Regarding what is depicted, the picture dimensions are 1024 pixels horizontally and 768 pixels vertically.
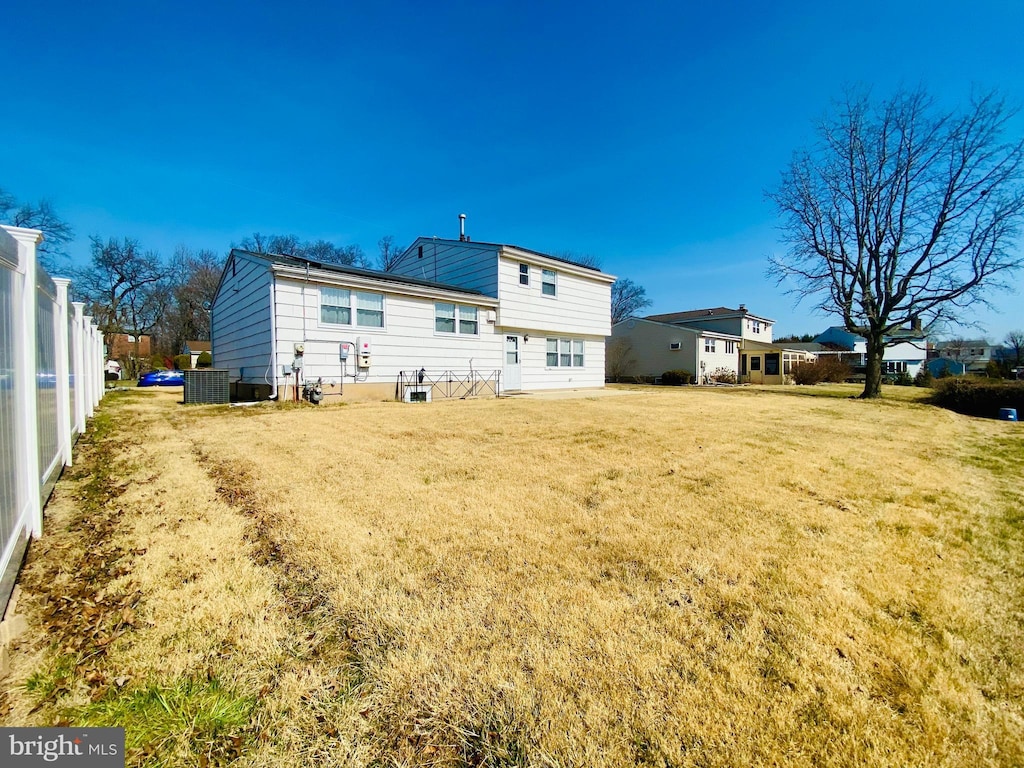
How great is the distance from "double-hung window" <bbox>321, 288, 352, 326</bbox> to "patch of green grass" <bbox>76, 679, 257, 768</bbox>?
35.3 feet

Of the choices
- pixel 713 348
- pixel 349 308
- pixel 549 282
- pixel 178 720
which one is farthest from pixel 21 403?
pixel 713 348

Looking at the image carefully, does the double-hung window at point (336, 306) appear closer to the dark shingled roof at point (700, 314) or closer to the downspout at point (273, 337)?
the downspout at point (273, 337)

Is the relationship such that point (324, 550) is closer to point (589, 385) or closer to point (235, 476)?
point (235, 476)

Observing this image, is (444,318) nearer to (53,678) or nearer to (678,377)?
(53,678)

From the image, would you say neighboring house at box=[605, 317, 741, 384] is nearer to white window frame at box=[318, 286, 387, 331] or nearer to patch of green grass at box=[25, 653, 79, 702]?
white window frame at box=[318, 286, 387, 331]

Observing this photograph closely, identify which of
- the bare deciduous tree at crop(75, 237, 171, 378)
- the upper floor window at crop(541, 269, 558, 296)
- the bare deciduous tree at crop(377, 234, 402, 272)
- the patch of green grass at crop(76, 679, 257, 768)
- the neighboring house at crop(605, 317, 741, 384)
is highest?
the bare deciduous tree at crop(377, 234, 402, 272)

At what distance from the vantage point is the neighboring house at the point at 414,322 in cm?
1088

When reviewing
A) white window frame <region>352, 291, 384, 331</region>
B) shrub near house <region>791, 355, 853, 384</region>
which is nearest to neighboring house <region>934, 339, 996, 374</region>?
shrub near house <region>791, 355, 853, 384</region>

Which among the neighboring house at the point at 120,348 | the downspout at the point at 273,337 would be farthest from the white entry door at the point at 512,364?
the neighboring house at the point at 120,348

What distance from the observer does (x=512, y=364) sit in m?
16.1

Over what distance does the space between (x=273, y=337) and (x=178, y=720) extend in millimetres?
10462

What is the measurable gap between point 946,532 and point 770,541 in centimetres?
157

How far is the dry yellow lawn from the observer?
4.58 ft

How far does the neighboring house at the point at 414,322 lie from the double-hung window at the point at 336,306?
27mm
